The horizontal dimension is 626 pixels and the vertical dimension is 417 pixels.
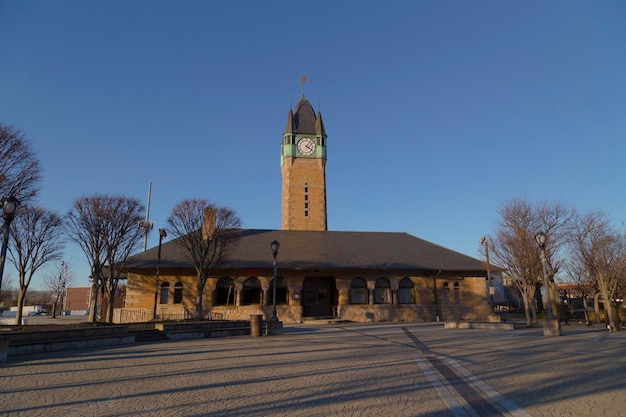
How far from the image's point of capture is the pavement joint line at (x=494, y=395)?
6239mm

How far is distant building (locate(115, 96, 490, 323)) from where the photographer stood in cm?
3375

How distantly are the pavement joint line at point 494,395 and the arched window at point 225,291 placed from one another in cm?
2703

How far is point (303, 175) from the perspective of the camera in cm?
5703

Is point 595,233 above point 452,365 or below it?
above

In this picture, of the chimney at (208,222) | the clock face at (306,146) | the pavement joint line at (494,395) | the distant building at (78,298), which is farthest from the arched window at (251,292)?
the distant building at (78,298)

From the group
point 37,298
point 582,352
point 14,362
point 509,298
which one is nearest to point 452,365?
point 582,352

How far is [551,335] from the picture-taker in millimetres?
18219

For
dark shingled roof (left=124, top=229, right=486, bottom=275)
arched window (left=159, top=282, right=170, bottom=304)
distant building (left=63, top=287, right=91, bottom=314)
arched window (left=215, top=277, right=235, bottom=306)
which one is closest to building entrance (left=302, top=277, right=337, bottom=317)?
dark shingled roof (left=124, top=229, right=486, bottom=275)

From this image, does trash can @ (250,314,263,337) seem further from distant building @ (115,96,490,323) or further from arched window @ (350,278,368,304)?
arched window @ (350,278,368,304)

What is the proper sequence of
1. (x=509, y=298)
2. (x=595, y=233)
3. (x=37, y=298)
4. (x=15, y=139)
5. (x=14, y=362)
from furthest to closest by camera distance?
(x=37, y=298) → (x=509, y=298) → (x=595, y=233) → (x=15, y=139) → (x=14, y=362)

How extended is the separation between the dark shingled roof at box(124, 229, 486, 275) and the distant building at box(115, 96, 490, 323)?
0.09 meters

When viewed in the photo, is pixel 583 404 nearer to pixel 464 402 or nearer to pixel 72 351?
pixel 464 402

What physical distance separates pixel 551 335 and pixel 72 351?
19107mm

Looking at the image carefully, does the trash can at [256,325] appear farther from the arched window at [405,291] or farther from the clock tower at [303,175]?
the clock tower at [303,175]
